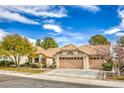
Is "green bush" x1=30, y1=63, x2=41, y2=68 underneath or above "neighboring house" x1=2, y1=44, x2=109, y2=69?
underneath

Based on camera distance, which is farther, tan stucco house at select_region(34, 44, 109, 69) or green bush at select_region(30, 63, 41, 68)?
green bush at select_region(30, 63, 41, 68)

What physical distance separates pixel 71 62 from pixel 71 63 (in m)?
0.18

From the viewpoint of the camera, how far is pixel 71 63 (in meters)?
37.2

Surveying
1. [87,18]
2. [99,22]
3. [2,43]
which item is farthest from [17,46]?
[99,22]

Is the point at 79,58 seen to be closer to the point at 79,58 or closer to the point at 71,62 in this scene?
the point at 79,58

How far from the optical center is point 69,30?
4869 cm

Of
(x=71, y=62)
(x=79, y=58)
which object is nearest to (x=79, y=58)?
(x=79, y=58)

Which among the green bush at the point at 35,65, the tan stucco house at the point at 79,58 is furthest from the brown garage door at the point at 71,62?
the green bush at the point at 35,65

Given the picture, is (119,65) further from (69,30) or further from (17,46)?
(69,30)

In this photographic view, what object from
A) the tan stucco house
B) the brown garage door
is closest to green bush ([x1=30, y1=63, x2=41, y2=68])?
the tan stucco house

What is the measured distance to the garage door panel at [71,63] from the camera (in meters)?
36.6

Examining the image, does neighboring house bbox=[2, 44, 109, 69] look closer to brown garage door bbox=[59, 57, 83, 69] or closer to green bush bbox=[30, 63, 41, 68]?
brown garage door bbox=[59, 57, 83, 69]

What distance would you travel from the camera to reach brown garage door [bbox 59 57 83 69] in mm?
36634

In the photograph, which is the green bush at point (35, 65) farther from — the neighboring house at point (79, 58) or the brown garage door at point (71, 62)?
the brown garage door at point (71, 62)
